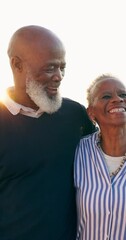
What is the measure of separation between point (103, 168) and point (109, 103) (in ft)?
1.73

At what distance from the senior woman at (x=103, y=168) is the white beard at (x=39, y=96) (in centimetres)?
42

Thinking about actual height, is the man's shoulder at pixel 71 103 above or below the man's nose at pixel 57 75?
below

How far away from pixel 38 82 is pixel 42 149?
53cm

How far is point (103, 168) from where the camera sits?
3320 millimetres

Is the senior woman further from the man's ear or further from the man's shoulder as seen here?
the man's ear

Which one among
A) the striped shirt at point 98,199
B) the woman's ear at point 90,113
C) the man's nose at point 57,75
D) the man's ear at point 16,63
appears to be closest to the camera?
the striped shirt at point 98,199

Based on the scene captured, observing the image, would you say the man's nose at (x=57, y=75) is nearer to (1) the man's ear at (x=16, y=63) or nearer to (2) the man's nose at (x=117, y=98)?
(1) the man's ear at (x=16, y=63)

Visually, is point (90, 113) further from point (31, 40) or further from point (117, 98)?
point (31, 40)

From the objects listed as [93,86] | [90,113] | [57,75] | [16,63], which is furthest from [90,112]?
[16,63]

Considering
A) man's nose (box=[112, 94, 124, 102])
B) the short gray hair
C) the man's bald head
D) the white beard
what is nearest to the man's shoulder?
the short gray hair

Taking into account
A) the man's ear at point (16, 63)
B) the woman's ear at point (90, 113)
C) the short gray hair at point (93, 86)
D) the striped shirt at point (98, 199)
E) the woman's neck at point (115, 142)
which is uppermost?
the man's ear at point (16, 63)

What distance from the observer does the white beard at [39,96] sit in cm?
330

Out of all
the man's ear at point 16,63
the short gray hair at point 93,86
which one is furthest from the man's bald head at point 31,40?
the short gray hair at point 93,86

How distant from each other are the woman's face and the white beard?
1.31 ft
